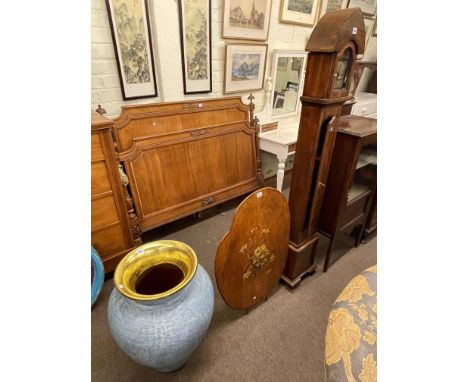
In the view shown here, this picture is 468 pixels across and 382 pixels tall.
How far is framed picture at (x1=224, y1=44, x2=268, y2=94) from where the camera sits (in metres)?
2.01

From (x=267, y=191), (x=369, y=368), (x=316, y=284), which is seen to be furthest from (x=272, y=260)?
(x=369, y=368)

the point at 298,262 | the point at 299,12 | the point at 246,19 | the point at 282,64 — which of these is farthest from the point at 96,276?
the point at 299,12

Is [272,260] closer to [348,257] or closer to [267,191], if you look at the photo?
[267,191]

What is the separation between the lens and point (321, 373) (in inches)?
48.0

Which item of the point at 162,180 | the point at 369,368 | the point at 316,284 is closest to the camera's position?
the point at 369,368

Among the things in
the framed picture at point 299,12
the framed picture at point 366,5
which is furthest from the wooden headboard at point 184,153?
the framed picture at point 366,5

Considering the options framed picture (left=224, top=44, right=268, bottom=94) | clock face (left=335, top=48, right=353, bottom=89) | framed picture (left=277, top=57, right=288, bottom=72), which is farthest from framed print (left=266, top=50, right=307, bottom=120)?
clock face (left=335, top=48, right=353, bottom=89)

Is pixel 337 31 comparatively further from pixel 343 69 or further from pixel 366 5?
pixel 366 5

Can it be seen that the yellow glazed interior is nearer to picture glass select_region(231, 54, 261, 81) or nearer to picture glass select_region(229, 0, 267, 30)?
picture glass select_region(231, 54, 261, 81)

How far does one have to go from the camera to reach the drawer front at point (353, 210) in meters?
1.64

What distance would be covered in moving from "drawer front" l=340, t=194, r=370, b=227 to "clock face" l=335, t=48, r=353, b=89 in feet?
2.67

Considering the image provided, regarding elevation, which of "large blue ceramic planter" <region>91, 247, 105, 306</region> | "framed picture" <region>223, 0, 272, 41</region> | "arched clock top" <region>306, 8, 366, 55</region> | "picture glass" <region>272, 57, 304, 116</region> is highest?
"framed picture" <region>223, 0, 272, 41</region>

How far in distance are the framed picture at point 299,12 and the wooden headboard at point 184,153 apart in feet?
2.88
